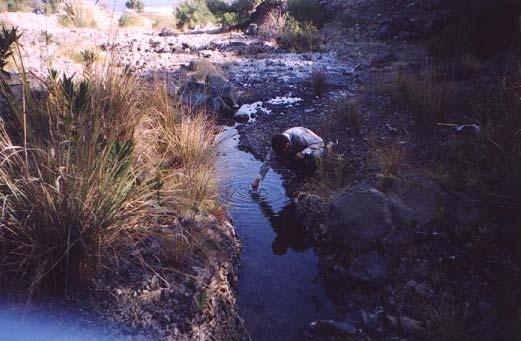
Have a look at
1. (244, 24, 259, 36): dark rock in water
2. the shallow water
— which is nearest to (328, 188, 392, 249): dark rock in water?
the shallow water

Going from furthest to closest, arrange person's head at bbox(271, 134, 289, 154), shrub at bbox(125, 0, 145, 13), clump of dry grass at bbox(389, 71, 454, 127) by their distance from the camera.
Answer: shrub at bbox(125, 0, 145, 13) < clump of dry grass at bbox(389, 71, 454, 127) < person's head at bbox(271, 134, 289, 154)

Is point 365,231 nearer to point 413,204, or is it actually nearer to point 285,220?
point 413,204

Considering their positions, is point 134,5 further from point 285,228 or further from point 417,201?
point 417,201

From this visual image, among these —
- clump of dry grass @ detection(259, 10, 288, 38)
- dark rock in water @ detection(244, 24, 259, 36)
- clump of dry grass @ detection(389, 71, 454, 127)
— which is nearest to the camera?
clump of dry grass @ detection(389, 71, 454, 127)

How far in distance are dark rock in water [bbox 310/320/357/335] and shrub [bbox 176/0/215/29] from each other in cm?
1627

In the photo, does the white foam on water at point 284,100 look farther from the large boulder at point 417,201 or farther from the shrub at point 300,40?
the shrub at point 300,40

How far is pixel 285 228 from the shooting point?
384 cm

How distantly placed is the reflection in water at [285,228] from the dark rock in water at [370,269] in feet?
2.03

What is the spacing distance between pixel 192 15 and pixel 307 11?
219 inches

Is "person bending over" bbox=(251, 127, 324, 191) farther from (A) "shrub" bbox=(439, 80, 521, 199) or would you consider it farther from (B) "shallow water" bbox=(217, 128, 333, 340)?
(A) "shrub" bbox=(439, 80, 521, 199)

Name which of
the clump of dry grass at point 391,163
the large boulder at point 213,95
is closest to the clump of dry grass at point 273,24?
the large boulder at point 213,95

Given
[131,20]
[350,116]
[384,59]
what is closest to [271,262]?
[350,116]

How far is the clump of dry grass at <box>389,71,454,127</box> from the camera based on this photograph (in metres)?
4.88

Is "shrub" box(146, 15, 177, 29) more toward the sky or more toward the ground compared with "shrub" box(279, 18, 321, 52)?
more toward the sky
